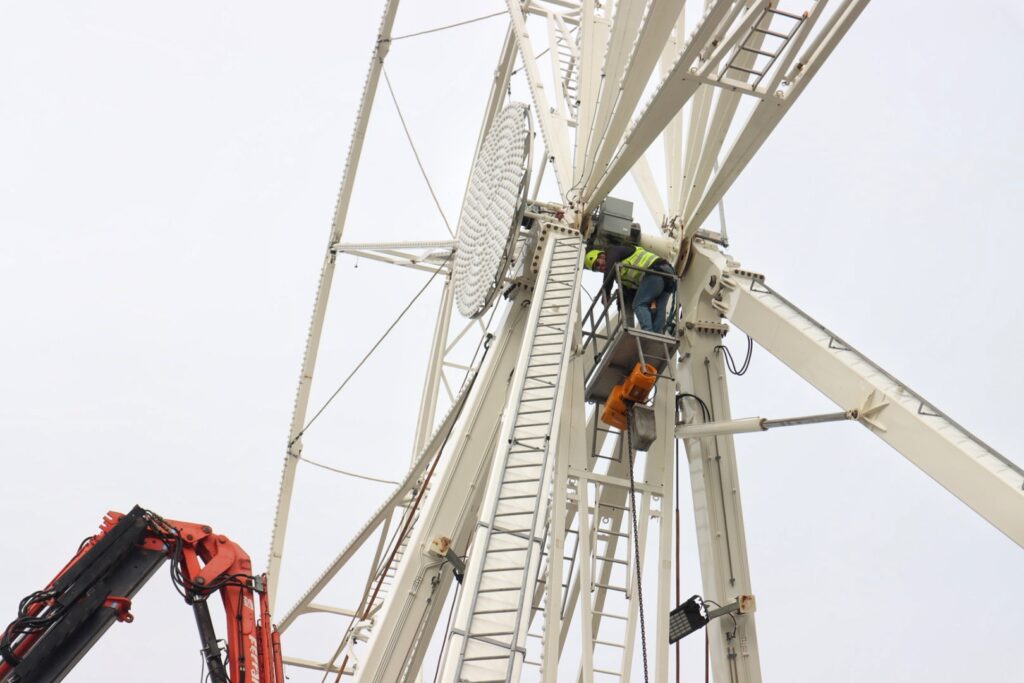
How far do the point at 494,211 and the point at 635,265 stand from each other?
2.89m

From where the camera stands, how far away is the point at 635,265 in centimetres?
1780

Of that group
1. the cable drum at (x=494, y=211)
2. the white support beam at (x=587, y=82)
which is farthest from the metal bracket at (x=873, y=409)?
the white support beam at (x=587, y=82)

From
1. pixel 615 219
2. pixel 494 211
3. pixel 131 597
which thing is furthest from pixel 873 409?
pixel 131 597

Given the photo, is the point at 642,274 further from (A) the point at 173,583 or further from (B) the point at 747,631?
(A) the point at 173,583

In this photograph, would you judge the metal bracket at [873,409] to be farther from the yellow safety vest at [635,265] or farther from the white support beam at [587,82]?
the white support beam at [587,82]

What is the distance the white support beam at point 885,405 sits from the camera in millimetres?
10812

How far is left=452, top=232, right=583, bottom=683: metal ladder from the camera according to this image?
10.7m

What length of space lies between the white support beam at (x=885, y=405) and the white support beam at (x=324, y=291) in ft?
35.5

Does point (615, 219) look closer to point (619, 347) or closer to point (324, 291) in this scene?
point (619, 347)

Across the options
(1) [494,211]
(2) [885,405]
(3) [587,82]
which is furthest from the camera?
(3) [587,82]

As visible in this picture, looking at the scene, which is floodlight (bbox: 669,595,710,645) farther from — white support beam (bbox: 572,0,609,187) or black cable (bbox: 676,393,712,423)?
white support beam (bbox: 572,0,609,187)

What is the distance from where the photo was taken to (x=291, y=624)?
23.1 m

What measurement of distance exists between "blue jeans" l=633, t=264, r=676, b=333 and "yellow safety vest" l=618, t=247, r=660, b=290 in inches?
7.4

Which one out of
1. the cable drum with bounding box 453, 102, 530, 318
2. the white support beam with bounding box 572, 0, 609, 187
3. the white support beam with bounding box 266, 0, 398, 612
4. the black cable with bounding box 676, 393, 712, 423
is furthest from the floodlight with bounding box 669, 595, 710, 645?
the white support beam with bounding box 266, 0, 398, 612
